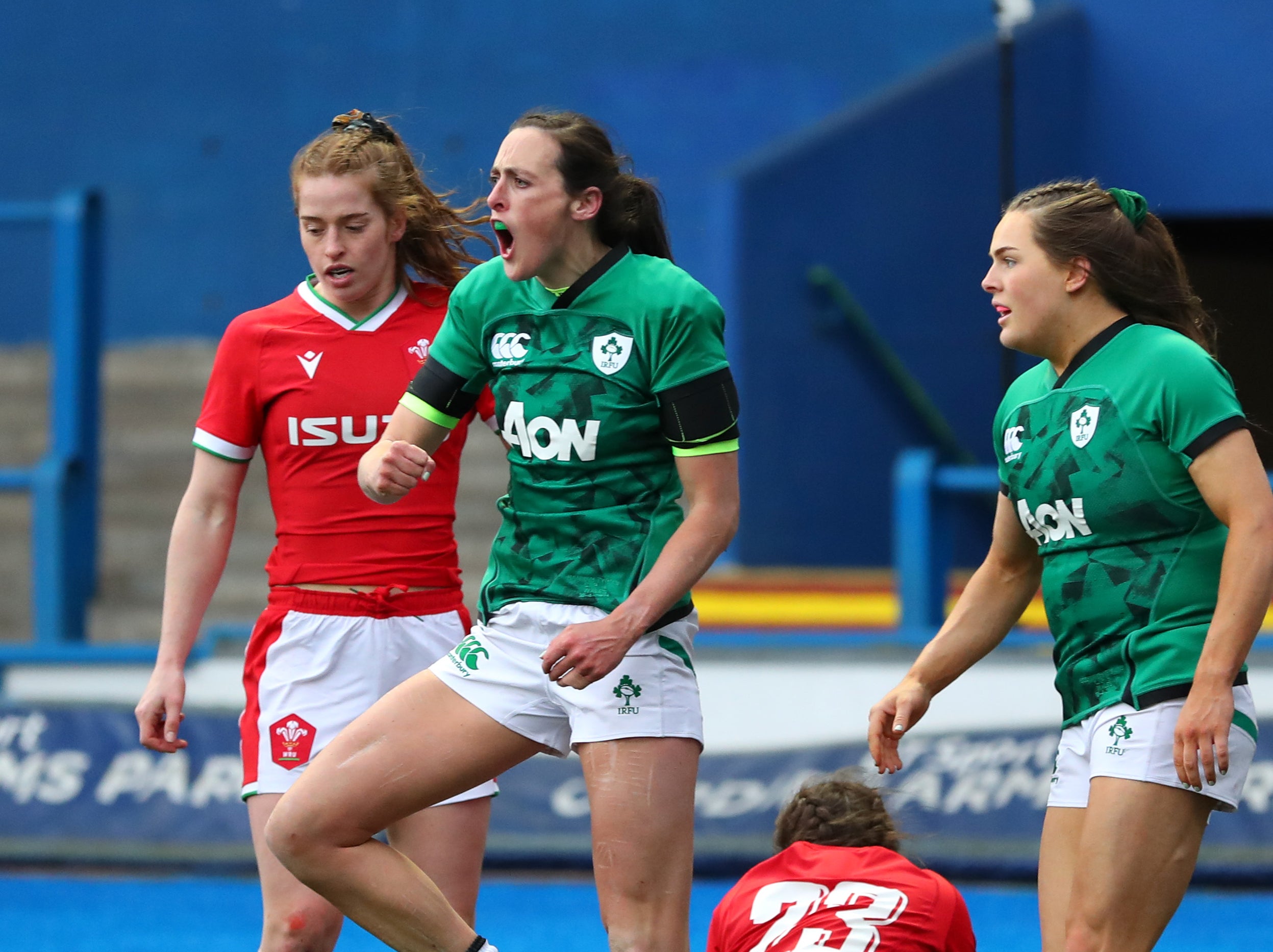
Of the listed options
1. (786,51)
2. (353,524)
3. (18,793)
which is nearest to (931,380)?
(786,51)

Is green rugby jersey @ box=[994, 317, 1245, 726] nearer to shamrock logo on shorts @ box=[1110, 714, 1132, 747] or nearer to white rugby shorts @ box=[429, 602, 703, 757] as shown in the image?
shamrock logo on shorts @ box=[1110, 714, 1132, 747]

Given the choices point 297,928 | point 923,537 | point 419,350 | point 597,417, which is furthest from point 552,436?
point 923,537

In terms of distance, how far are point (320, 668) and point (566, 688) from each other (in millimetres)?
705

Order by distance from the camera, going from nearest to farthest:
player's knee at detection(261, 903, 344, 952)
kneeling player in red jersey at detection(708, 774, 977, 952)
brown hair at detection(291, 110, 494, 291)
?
1. kneeling player in red jersey at detection(708, 774, 977, 952)
2. player's knee at detection(261, 903, 344, 952)
3. brown hair at detection(291, 110, 494, 291)

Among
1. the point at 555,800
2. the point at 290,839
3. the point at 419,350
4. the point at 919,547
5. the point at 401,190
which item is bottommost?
the point at 555,800

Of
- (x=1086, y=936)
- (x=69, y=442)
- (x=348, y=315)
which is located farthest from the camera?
(x=69, y=442)

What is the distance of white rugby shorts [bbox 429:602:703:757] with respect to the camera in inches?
119

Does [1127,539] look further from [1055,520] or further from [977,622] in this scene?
[977,622]

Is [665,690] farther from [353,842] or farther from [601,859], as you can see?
[353,842]

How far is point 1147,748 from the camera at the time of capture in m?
2.82

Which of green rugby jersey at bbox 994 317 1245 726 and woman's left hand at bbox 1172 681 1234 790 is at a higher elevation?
green rugby jersey at bbox 994 317 1245 726

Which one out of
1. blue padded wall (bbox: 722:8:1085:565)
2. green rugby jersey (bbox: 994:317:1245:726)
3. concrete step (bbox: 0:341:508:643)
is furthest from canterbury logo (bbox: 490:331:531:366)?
blue padded wall (bbox: 722:8:1085:565)

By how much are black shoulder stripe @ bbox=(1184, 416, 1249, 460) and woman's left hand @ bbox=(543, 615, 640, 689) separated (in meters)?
0.96

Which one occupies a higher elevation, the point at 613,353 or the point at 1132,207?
the point at 1132,207
